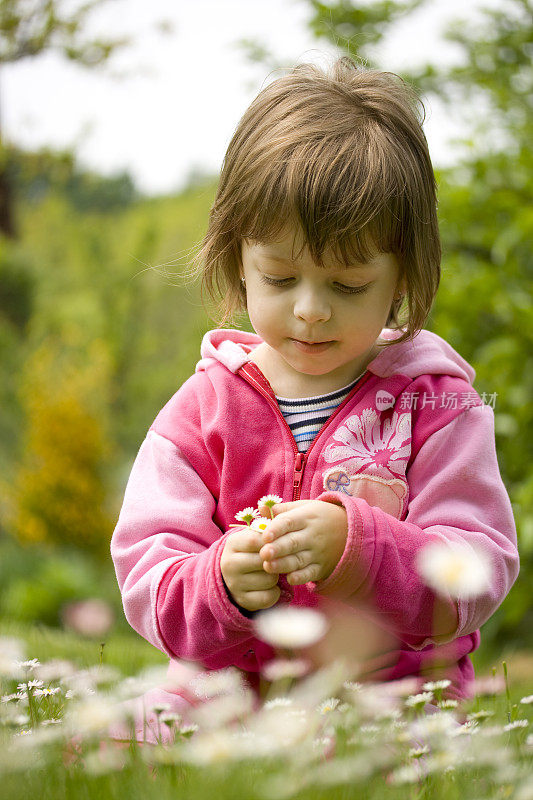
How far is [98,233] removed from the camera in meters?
12.7

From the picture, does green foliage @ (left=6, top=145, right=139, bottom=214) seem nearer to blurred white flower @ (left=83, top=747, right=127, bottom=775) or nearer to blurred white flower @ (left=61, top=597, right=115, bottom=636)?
blurred white flower @ (left=61, top=597, right=115, bottom=636)

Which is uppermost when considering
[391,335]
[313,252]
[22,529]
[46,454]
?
[313,252]

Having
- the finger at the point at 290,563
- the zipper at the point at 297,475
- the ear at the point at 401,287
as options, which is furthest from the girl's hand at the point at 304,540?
the ear at the point at 401,287

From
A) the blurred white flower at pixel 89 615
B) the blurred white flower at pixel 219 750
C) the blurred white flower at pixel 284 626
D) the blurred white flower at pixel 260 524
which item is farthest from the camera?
the blurred white flower at pixel 89 615

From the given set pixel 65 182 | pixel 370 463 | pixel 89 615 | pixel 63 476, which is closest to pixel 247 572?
pixel 370 463

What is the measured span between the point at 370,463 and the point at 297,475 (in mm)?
141

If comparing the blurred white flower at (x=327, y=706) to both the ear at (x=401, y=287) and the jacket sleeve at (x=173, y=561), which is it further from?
the ear at (x=401, y=287)

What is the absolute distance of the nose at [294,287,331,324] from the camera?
1.59 m

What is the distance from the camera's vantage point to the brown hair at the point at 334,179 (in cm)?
160

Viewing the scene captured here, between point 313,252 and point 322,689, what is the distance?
0.72m

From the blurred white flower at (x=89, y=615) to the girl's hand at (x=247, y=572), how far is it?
11.8 ft

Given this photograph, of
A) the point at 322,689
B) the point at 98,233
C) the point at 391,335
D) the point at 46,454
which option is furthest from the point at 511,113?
the point at 98,233

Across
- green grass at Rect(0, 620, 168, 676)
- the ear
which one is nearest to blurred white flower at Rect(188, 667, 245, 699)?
green grass at Rect(0, 620, 168, 676)

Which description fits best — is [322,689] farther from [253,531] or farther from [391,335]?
[391,335]
